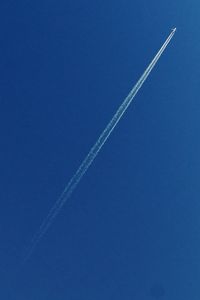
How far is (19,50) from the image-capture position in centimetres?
472

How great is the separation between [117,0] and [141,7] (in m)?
0.32

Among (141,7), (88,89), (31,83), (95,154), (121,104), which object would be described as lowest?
(95,154)

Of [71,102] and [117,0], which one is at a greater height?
[117,0]

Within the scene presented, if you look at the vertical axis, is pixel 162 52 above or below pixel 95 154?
above

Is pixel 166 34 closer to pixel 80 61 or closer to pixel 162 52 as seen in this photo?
pixel 162 52

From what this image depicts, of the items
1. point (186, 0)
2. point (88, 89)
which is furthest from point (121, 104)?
point (186, 0)

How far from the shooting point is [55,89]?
15.8ft

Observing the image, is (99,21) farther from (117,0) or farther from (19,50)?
(19,50)

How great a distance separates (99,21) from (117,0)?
0.36 meters

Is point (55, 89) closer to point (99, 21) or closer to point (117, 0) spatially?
point (99, 21)

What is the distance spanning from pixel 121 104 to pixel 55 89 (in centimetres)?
87

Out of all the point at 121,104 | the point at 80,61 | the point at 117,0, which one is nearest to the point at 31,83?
the point at 80,61

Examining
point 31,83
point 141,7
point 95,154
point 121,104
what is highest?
point 141,7

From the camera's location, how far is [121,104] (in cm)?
490
